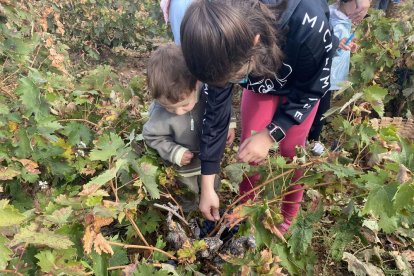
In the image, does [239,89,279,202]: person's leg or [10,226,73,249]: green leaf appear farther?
[239,89,279,202]: person's leg

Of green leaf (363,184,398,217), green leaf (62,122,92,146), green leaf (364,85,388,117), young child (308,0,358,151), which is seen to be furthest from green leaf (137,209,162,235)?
young child (308,0,358,151)

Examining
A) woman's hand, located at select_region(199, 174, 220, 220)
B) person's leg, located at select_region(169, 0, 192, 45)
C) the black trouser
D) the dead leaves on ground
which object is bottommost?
the black trouser

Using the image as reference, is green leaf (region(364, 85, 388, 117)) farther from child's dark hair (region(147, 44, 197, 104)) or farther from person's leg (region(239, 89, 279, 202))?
child's dark hair (region(147, 44, 197, 104))

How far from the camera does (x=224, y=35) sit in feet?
4.07

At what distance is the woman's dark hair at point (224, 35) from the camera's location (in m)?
1.24

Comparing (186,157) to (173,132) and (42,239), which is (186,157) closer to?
(173,132)

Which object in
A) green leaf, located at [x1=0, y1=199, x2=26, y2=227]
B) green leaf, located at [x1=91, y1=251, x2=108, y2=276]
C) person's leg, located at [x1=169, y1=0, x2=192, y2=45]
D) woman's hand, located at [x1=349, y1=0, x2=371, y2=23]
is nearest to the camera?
green leaf, located at [x1=0, y1=199, x2=26, y2=227]

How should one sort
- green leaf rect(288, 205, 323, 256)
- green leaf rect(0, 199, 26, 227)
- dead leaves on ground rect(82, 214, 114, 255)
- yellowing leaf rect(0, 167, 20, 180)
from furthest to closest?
yellowing leaf rect(0, 167, 20, 180)
green leaf rect(288, 205, 323, 256)
dead leaves on ground rect(82, 214, 114, 255)
green leaf rect(0, 199, 26, 227)

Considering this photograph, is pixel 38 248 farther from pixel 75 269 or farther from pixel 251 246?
pixel 251 246

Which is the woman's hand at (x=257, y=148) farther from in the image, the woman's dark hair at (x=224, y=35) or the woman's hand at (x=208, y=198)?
the woman's dark hair at (x=224, y=35)

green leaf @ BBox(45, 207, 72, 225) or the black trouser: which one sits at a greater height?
green leaf @ BBox(45, 207, 72, 225)

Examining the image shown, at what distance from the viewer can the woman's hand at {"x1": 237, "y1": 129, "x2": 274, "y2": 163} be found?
173cm

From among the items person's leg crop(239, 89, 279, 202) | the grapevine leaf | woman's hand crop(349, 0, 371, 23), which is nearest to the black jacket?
person's leg crop(239, 89, 279, 202)

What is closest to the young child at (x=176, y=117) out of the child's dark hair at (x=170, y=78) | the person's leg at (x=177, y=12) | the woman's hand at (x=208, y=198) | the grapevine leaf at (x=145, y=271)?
the child's dark hair at (x=170, y=78)
